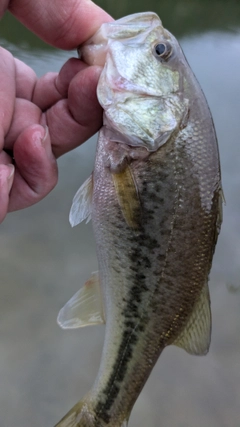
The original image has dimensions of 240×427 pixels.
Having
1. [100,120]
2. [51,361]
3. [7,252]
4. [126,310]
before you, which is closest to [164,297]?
[126,310]

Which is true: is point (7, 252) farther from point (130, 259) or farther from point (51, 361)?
point (130, 259)

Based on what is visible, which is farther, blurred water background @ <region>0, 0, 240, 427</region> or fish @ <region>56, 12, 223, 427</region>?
blurred water background @ <region>0, 0, 240, 427</region>

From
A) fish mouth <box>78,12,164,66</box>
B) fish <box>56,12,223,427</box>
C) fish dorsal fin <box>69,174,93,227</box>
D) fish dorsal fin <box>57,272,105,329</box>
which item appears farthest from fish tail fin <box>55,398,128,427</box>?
fish mouth <box>78,12,164,66</box>

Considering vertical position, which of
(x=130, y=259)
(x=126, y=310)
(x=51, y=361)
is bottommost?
(x=51, y=361)

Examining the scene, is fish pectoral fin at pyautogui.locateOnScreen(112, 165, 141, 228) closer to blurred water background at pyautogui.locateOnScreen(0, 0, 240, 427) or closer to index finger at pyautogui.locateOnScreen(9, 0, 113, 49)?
index finger at pyautogui.locateOnScreen(9, 0, 113, 49)

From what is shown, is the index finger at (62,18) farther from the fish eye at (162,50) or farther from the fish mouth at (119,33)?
the fish eye at (162,50)

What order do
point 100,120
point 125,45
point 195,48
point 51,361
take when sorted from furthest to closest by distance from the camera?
1. point 195,48
2. point 51,361
3. point 100,120
4. point 125,45
